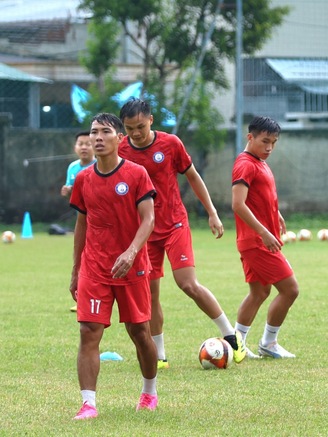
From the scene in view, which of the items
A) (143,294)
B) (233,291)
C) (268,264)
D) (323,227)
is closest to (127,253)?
(143,294)

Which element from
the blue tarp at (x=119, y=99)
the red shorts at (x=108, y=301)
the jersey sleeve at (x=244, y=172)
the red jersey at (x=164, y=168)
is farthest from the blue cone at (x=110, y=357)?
the blue tarp at (x=119, y=99)

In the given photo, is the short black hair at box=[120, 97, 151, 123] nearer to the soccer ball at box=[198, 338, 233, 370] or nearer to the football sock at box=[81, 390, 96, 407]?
the soccer ball at box=[198, 338, 233, 370]

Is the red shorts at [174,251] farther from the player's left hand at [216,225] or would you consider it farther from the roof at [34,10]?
the roof at [34,10]

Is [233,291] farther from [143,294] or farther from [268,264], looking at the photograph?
[143,294]

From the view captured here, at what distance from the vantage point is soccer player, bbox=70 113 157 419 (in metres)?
6.21

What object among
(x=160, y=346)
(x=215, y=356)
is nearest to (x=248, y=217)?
(x=215, y=356)

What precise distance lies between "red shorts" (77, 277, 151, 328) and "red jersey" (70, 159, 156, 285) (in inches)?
1.8

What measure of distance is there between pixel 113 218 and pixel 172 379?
70.6 inches

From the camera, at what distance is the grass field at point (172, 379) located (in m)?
5.90

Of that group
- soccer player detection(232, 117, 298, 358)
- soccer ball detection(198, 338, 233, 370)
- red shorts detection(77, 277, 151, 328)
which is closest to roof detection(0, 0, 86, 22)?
soccer player detection(232, 117, 298, 358)

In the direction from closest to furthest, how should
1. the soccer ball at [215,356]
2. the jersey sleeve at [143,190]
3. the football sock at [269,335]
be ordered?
the jersey sleeve at [143,190]
the soccer ball at [215,356]
the football sock at [269,335]

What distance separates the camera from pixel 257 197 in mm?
8516

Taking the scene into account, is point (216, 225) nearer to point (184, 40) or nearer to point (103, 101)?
point (103, 101)

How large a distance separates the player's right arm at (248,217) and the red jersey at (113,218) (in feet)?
6.49
